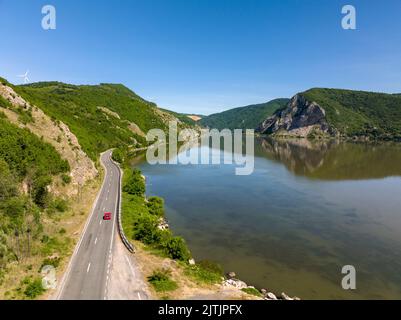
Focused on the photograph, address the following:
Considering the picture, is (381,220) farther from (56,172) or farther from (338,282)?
(56,172)

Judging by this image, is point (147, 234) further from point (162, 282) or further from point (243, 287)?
point (243, 287)

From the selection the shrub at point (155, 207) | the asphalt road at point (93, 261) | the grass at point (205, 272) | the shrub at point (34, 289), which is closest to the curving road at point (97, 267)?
the asphalt road at point (93, 261)

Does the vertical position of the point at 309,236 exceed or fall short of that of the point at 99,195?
it falls short

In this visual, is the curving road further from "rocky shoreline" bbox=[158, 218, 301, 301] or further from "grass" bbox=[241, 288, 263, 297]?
"grass" bbox=[241, 288, 263, 297]

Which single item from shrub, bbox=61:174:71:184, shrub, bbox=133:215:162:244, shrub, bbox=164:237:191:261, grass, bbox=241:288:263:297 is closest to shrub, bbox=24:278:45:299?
shrub, bbox=133:215:162:244
